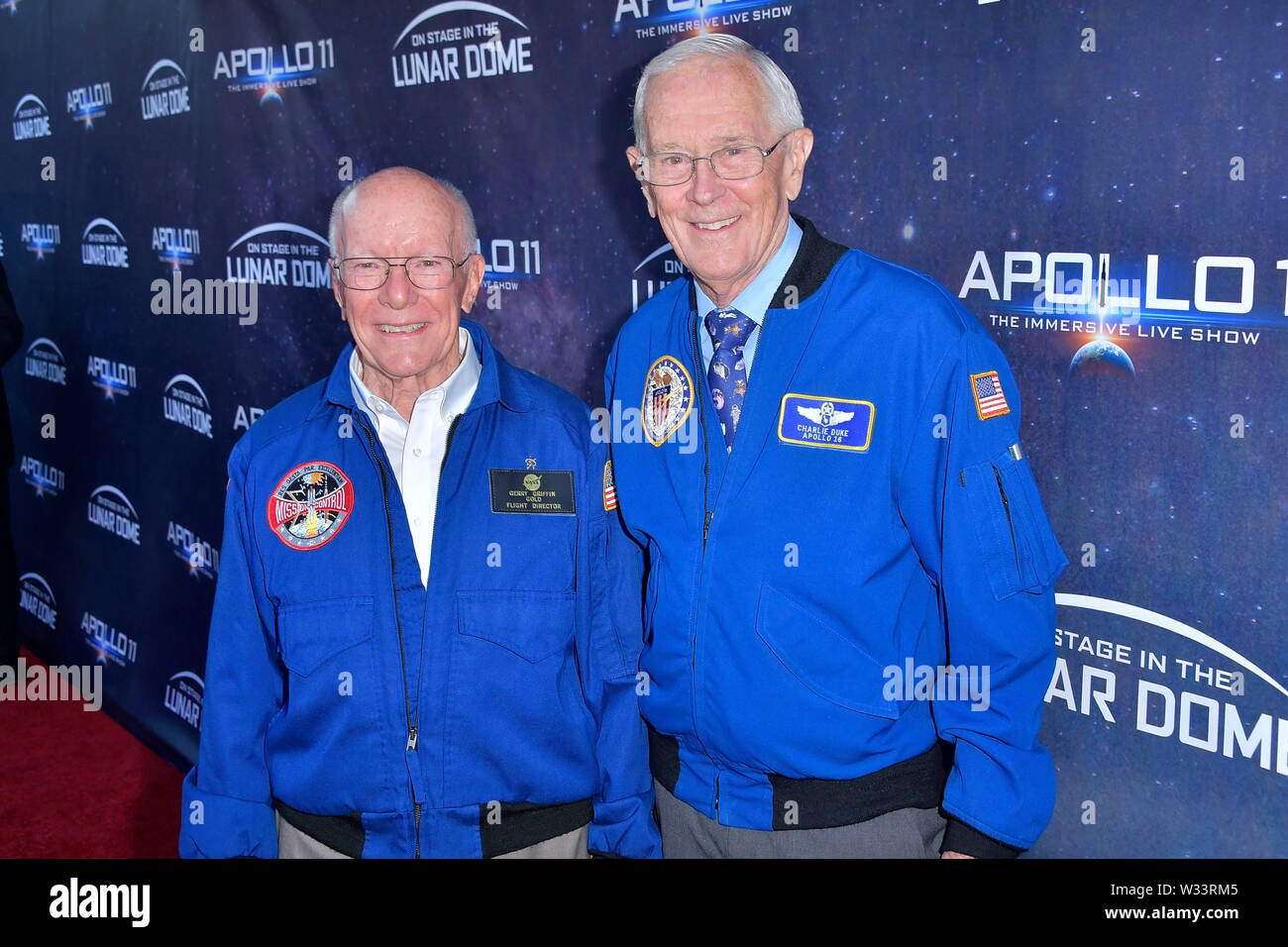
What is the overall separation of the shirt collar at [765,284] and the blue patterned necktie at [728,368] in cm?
1

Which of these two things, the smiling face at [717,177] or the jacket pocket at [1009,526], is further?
the smiling face at [717,177]

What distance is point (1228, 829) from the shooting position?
5.65 ft

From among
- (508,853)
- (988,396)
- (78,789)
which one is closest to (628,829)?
(508,853)

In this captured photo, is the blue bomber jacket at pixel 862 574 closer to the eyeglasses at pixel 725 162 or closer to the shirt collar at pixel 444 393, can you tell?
the eyeglasses at pixel 725 162

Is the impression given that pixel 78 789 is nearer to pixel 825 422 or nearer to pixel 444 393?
pixel 444 393

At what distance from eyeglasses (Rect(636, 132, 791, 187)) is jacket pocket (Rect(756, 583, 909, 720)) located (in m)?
0.58

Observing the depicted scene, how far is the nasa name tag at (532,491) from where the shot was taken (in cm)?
166

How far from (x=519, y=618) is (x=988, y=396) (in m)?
0.74

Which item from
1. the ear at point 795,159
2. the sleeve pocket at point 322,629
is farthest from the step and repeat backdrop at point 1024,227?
the sleeve pocket at point 322,629

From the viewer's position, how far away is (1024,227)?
1803 mm

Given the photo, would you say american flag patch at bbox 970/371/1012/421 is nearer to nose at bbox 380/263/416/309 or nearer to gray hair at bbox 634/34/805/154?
gray hair at bbox 634/34/805/154

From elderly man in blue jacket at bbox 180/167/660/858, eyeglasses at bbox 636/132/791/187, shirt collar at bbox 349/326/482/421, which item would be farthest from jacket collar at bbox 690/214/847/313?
shirt collar at bbox 349/326/482/421

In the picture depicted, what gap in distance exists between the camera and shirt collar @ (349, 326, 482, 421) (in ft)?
5.56

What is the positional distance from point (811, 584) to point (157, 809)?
9.41 feet
